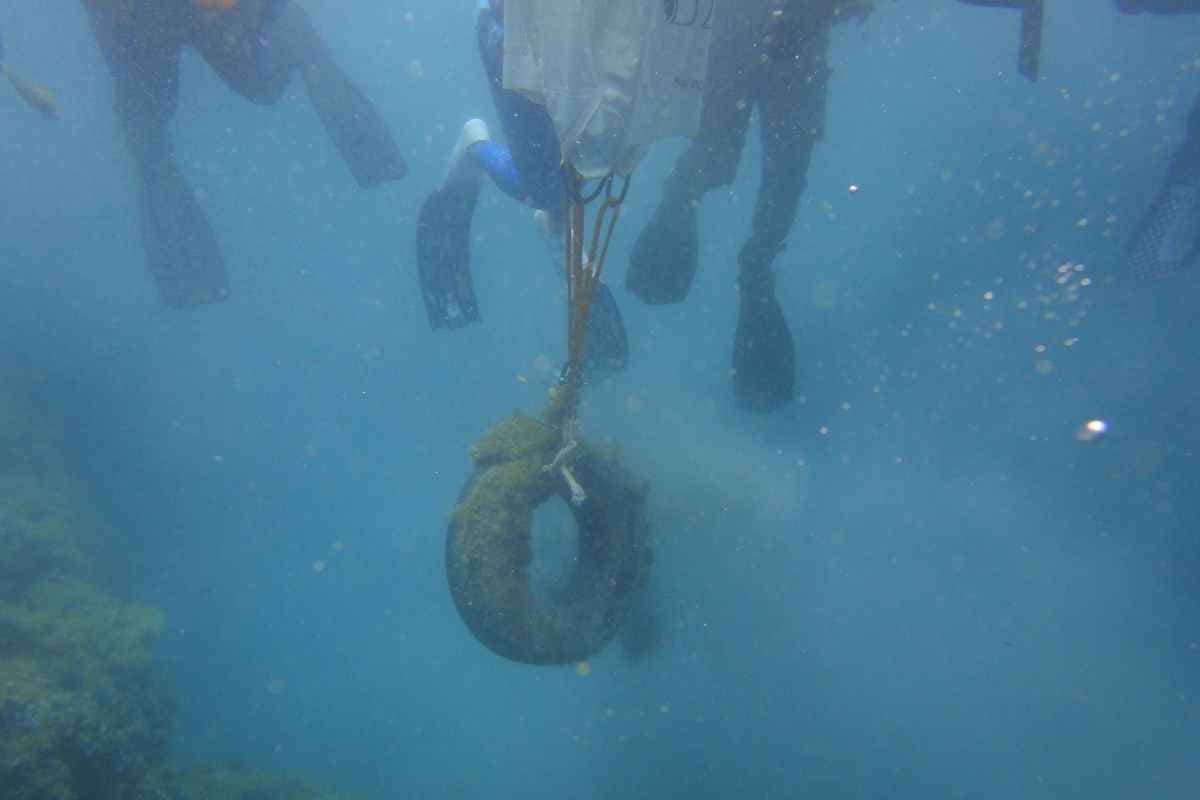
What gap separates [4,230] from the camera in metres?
37.3

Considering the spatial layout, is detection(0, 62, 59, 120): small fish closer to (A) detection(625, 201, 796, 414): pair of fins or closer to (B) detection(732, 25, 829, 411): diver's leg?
(A) detection(625, 201, 796, 414): pair of fins

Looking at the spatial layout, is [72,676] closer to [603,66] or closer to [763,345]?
[763,345]

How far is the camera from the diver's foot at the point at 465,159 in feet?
23.4

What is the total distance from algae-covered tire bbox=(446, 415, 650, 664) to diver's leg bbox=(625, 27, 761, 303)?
2.33m

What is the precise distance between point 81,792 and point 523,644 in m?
5.37

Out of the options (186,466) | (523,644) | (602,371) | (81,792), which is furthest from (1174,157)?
(186,466)

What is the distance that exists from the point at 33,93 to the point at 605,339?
6.68 m

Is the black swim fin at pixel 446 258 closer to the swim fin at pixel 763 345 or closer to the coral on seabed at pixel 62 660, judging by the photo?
the swim fin at pixel 763 345

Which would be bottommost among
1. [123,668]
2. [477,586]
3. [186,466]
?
[186,466]

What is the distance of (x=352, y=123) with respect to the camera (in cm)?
855

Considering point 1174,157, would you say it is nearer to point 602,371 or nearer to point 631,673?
point 602,371

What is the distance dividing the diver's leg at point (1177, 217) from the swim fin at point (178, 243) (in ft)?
35.7

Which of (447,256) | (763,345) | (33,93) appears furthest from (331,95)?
(763,345)

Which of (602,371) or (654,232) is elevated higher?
(654,232)
